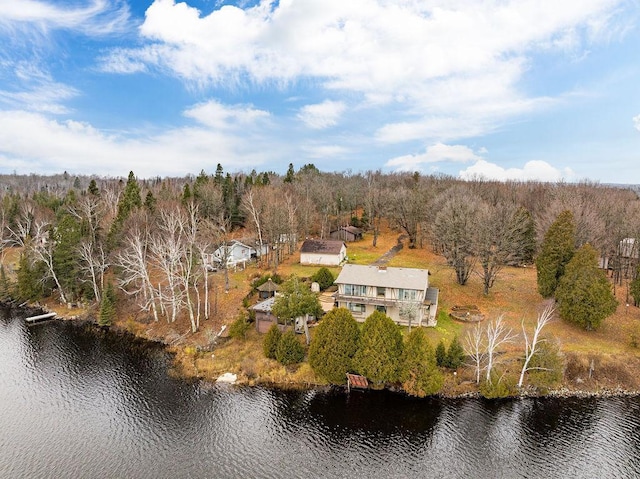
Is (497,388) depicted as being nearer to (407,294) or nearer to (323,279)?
(407,294)

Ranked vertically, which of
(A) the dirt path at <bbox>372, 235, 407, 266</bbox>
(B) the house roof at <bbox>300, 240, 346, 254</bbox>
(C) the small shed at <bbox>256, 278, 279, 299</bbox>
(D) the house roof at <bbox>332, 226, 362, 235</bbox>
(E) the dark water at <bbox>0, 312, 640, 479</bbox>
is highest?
(D) the house roof at <bbox>332, 226, 362, 235</bbox>

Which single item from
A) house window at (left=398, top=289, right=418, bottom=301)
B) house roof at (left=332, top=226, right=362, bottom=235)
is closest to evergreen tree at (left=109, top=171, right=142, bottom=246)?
house window at (left=398, top=289, right=418, bottom=301)

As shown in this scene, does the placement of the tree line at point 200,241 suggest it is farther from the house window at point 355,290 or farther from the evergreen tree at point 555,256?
the house window at point 355,290

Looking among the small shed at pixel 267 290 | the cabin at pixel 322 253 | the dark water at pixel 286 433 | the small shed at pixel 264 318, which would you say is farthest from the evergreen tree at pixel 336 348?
the cabin at pixel 322 253

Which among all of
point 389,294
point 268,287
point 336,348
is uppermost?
point 389,294

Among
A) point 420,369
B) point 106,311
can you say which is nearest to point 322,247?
point 106,311

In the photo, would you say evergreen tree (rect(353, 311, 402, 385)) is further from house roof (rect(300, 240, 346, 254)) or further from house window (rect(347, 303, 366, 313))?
house roof (rect(300, 240, 346, 254))
